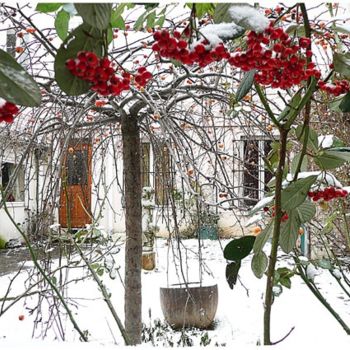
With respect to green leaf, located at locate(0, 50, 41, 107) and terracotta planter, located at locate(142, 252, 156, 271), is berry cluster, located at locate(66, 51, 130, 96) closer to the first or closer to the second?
green leaf, located at locate(0, 50, 41, 107)

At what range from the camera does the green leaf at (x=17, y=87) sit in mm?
250

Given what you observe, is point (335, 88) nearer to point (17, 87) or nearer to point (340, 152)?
point (340, 152)

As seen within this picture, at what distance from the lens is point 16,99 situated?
0.25 metres

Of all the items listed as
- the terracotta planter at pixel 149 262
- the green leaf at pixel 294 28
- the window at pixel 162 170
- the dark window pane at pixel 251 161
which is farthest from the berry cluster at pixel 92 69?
the terracotta planter at pixel 149 262

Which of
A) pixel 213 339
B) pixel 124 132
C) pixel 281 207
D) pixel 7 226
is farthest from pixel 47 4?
pixel 7 226

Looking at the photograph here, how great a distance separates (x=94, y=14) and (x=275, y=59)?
171mm

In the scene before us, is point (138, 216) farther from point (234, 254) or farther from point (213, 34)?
point (213, 34)

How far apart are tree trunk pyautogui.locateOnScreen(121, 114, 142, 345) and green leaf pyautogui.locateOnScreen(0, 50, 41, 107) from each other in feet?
4.04

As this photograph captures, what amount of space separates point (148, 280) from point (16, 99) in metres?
3.46

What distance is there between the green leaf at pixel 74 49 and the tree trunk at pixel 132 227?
120 cm

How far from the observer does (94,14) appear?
26cm

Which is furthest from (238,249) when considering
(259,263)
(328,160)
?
(328,160)

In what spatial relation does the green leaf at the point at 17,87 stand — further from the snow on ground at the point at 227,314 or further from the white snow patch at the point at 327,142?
the snow on ground at the point at 227,314

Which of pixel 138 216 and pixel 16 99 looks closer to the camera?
pixel 16 99
